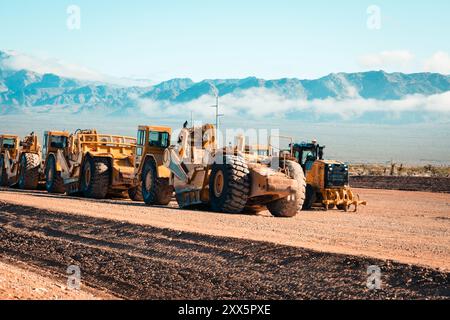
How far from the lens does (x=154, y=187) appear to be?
25422 millimetres

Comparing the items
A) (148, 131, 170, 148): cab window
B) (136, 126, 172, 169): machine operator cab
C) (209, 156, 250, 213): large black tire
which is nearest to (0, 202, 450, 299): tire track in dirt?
(209, 156, 250, 213): large black tire

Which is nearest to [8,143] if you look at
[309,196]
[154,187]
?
[154,187]

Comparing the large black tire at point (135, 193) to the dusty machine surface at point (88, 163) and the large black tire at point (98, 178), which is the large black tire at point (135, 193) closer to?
the dusty machine surface at point (88, 163)

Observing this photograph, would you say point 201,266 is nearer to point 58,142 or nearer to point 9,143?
point 58,142

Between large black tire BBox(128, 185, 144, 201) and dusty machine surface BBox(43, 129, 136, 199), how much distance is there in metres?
0.37

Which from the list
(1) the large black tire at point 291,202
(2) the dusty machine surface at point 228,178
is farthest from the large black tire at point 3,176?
(1) the large black tire at point 291,202

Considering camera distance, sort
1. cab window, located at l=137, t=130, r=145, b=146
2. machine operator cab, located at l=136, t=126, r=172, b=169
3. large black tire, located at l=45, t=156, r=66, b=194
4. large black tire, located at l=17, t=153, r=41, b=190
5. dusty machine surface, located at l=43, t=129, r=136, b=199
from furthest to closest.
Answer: large black tire, located at l=17, t=153, r=41, b=190, large black tire, located at l=45, t=156, r=66, b=194, dusty machine surface, located at l=43, t=129, r=136, b=199, cab window, located at l=137, t=130, r=145, b=146, machine operator cab, located at l=136, t=126, r=172, b=169

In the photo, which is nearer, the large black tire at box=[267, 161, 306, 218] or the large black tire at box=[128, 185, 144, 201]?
the large black tire at box=[267, 161, 306, 218]

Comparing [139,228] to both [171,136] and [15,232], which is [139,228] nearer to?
[15,232]

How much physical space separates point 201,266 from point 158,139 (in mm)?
12293

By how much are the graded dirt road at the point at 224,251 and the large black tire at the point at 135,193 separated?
5100mm

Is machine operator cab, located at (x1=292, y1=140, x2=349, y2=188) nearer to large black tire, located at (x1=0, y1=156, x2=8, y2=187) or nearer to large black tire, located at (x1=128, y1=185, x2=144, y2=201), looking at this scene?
large black tire, located at (x1=128, y1=185, x2=144, y2=201)

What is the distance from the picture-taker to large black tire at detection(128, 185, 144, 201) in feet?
94.7

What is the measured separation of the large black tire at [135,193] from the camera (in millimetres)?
28880
